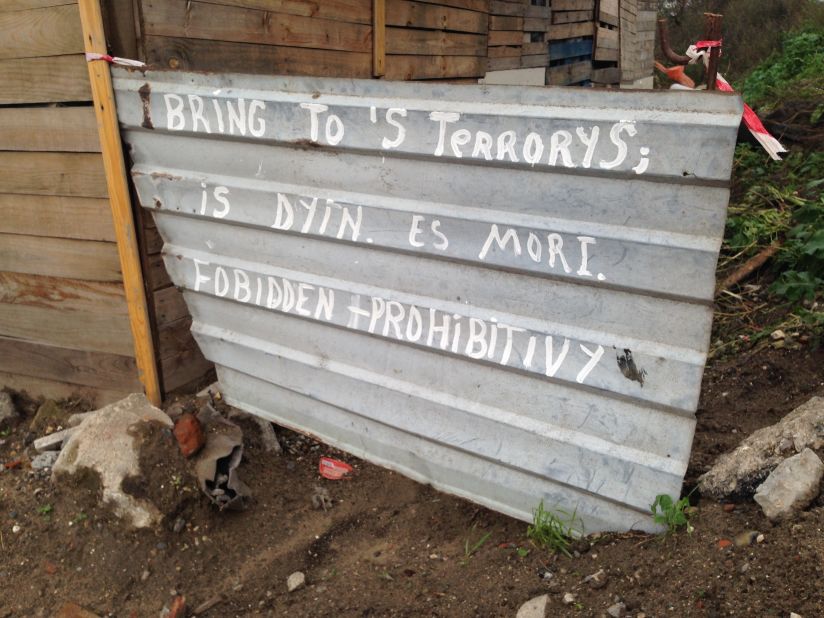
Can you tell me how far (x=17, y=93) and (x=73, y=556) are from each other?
2233 mm

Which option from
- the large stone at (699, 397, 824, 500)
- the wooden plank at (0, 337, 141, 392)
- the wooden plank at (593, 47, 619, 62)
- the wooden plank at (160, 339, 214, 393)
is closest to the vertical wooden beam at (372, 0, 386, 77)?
the wooden plank at (160, 339, 214, 393)

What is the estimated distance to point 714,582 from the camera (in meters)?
2.07

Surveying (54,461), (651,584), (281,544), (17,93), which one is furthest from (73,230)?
(651,584)

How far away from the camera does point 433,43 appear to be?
18.2 ft

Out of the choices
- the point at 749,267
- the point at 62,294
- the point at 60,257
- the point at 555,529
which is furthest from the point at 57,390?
the point at 749,267

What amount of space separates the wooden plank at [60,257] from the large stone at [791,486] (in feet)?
9.92

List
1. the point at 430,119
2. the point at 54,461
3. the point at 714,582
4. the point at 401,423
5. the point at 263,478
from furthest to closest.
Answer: the point at 54,461 < the point at 263,478 < the point at 401,423 < the point at 430,119 < the point at 714,582

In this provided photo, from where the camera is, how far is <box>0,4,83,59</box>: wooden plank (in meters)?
3.16

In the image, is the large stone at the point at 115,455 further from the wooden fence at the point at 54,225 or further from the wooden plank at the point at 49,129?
the wooden plank at the point at 49,129

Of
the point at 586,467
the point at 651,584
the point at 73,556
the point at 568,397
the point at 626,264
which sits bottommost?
the point at 73,556

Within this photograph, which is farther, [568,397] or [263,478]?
[263,478]

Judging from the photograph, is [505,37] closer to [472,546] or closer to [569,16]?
[569,16]

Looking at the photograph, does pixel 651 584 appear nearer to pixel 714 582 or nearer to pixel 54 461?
pixel 714 582

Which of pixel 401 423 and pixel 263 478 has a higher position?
pixel 401 423
